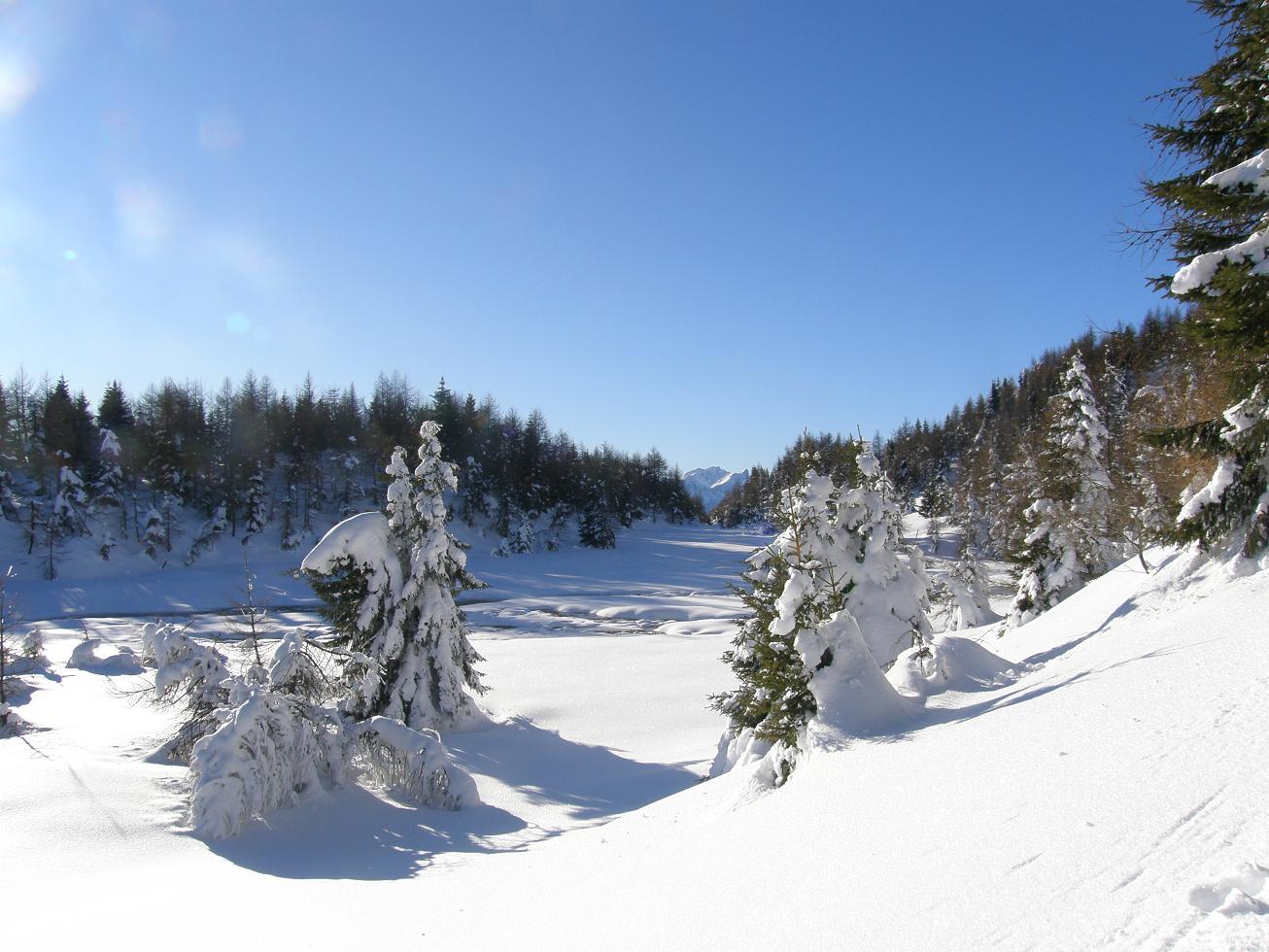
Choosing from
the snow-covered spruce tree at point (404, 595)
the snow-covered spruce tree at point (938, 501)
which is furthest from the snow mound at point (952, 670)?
the snow-covered spruce tree at point (938, 501)

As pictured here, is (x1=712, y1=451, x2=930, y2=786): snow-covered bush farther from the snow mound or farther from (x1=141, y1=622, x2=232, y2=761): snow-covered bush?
(x1=141, y1=622, x2=232, y2=761): snow-covered bush

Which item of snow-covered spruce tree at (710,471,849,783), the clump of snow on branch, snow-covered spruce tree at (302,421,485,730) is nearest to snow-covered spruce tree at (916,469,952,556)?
snow-covered spruce tree at (302,421,485,730)

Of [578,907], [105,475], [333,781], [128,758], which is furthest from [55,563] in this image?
[578,907]

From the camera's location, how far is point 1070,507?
864 inches

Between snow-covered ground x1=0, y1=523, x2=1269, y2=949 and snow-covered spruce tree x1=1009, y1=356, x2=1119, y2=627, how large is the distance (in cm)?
756

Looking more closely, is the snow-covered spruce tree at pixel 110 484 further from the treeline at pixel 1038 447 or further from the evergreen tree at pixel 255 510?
the treeline at pixel 1038 447

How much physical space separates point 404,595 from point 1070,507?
21446 mm

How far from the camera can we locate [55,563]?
46.2 meters

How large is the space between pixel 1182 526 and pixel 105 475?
64323 millimetres

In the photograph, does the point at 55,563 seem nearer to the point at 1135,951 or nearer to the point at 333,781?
the point at 333,781

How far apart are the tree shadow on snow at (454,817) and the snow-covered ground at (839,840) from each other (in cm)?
7

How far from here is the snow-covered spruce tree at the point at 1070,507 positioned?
21.4 m

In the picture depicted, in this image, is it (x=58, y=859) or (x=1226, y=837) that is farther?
(x=58, y=859)

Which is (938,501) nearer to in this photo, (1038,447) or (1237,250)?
(1038,447)
